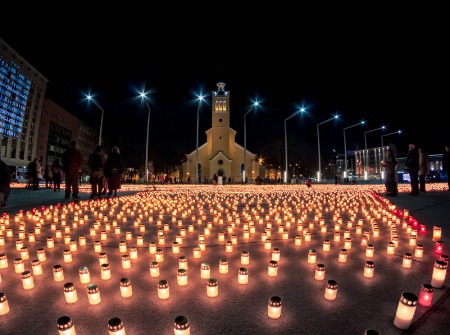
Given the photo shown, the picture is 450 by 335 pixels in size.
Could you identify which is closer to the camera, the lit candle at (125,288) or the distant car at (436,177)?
the lit candle at (125,288)

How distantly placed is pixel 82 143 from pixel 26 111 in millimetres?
35434

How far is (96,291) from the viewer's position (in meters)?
2.69

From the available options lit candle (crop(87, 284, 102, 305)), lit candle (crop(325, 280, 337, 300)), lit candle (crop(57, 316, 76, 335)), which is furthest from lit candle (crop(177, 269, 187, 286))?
lit candle (crop(325, 280, 337, 300))

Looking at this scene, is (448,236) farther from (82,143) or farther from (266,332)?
(82,143)

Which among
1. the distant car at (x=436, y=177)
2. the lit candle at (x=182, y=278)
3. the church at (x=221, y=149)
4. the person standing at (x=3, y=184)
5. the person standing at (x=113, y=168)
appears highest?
the church at (x=221, y=149)

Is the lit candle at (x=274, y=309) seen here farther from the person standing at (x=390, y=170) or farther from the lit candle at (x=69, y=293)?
the person standing at (x=390, y=170)

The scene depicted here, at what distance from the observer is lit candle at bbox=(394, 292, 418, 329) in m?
2.13

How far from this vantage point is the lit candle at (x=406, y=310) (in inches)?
84.0

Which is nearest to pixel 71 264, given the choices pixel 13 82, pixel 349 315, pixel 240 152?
pixel 349 315

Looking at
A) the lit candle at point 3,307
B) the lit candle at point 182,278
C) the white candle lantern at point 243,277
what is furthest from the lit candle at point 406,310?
the lit candle at point 3,307

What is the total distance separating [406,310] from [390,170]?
12151 mm

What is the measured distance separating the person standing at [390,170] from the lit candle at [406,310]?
11.3 metres

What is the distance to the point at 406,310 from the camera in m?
2.15

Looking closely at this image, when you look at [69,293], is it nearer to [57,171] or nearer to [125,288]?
[125,288]
